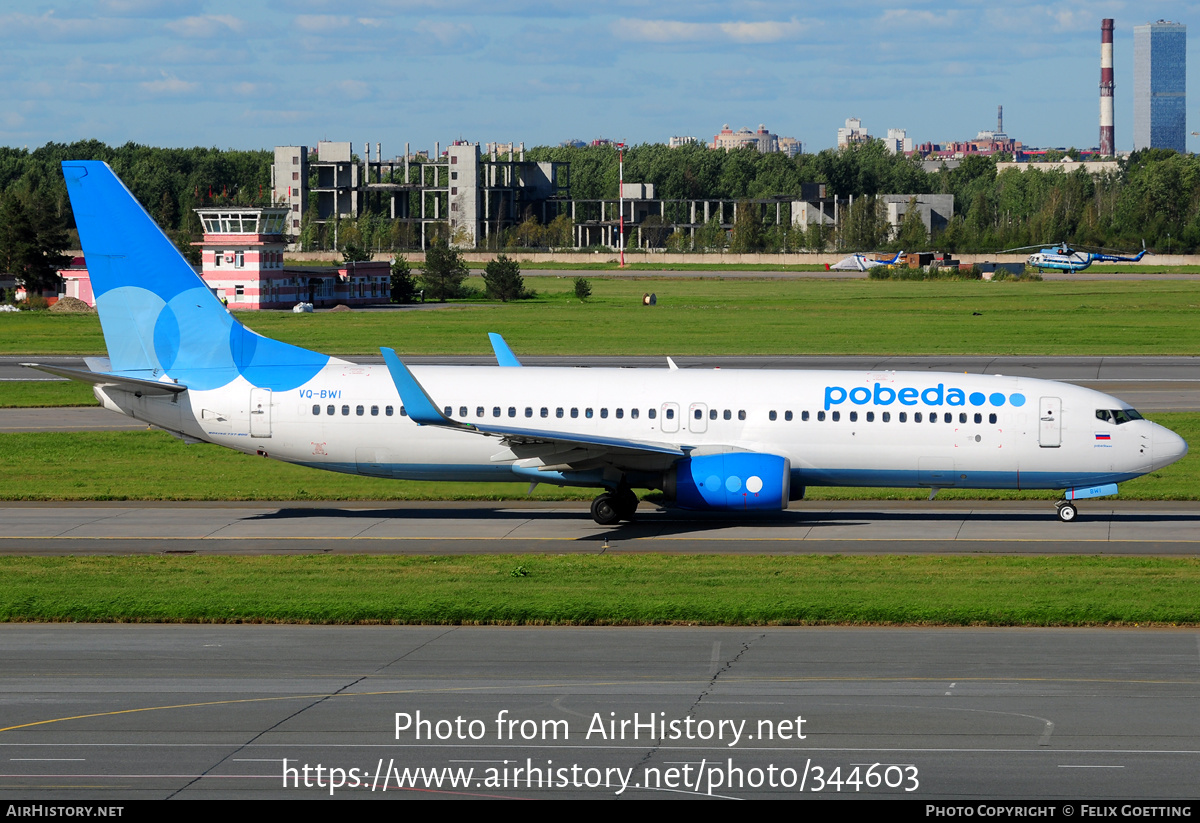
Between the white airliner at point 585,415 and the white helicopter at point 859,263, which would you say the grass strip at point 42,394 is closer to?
the white airliner at point 585,415

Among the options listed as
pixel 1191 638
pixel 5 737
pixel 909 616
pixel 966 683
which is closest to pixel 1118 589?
pixel 1191 638

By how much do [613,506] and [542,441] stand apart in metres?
2.91

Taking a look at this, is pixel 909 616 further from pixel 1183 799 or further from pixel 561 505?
pixel 561 505

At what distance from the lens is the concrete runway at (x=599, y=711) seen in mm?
15305

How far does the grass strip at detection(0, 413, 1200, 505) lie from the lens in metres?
38.4

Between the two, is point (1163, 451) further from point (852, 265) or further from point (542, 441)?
point (852, 265)

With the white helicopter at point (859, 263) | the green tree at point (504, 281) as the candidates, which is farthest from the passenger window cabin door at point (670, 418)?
the white helicopter at point (859, 263)

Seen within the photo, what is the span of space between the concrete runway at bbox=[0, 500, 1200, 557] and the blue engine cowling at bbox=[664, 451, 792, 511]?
2.86ft

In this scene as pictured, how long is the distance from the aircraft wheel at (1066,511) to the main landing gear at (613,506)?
431 inches

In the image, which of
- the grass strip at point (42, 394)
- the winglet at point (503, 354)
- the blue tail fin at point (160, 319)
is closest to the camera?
the blue tail fin at point (160, 319)

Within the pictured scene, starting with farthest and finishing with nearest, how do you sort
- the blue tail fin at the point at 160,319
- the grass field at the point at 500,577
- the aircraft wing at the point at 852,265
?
the aircraft wing at the point at 852,265 → the blue tail fin at the point at 160,319 → the grass field at the point at 500,577

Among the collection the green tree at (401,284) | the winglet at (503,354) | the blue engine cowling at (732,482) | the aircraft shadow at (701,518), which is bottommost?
the aircraft shadow at (701,518)

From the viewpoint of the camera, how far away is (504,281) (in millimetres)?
139125

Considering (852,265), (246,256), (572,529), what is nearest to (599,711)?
(572,529)
